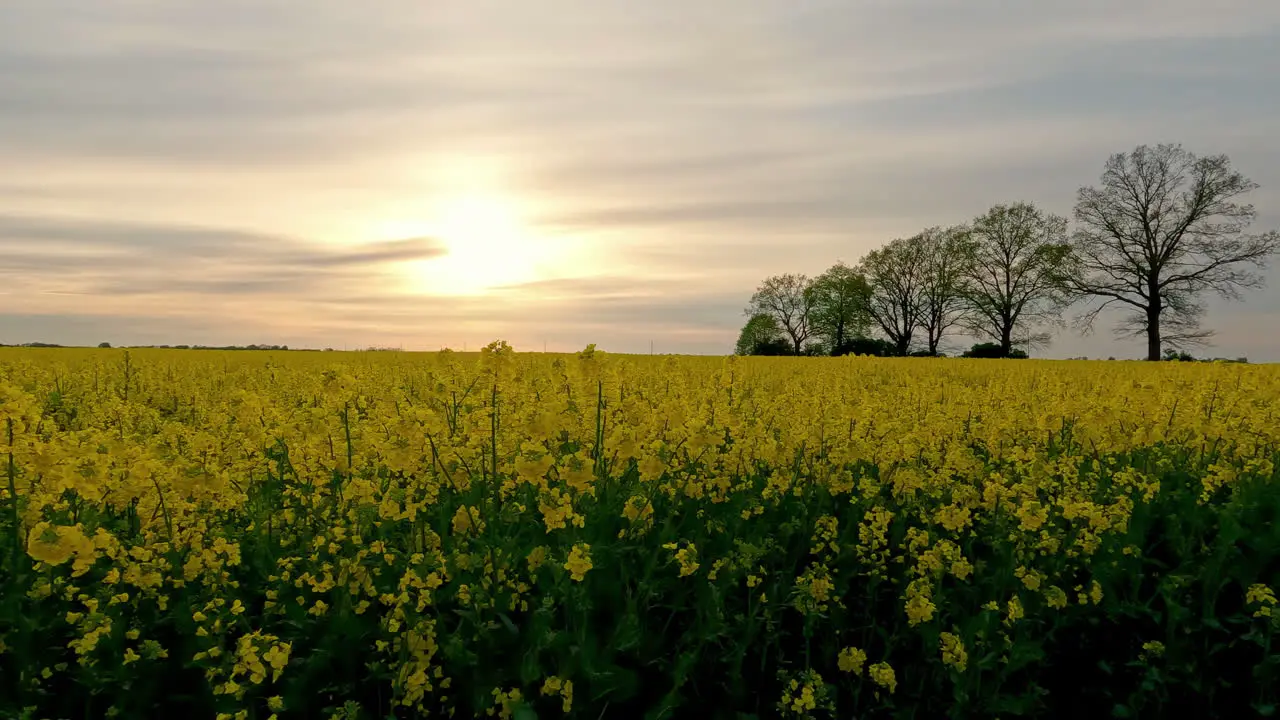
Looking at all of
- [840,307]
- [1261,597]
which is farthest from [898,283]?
[1261,597]

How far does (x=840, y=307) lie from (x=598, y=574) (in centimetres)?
5977

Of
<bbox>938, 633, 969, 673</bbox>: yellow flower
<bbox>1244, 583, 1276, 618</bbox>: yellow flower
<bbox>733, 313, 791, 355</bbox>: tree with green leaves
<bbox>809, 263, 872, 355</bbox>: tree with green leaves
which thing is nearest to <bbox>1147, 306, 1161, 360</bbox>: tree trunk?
<bbox>809, 263, 872, 355</bbox>: tree with green leaves

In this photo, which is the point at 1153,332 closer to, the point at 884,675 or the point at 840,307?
the point at 840,307

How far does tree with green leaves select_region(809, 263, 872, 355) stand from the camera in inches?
2290

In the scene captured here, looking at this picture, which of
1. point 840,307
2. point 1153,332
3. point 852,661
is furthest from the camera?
point 840,307

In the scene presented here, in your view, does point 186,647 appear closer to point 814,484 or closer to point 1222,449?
point 814,484

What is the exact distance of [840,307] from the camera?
199 feet

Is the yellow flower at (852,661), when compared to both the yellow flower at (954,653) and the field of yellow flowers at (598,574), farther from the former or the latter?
the yellow flower at (954,653)

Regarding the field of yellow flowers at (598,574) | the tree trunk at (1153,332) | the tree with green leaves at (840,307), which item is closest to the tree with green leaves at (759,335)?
the tree with green leaves at (840,307)

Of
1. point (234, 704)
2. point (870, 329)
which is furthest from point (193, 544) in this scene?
point (870, 329)

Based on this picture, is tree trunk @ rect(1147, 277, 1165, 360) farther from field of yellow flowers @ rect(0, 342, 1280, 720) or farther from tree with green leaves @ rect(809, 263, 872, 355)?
field of yellow flowers @ rect(0, 342, 1280, 720)

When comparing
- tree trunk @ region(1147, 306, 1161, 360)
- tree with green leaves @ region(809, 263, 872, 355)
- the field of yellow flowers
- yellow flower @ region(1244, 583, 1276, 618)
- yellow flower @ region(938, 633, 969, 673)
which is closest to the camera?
the field of yellow flowers

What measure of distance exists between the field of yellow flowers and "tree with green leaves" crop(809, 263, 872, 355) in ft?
176

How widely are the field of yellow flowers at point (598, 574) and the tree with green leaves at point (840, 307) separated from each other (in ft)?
176
